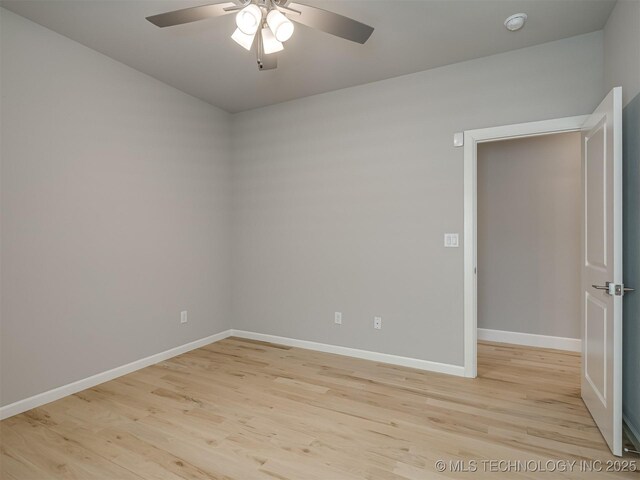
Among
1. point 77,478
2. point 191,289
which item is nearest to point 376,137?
point 191,289

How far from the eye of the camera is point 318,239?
375cm

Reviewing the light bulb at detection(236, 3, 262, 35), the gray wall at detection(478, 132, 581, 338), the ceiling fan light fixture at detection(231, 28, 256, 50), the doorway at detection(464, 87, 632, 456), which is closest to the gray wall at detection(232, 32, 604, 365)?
the doorway at detection(464, 87, 632, 456)

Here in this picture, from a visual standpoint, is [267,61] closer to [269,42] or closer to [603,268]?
[269,42]

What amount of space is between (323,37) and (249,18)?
1156 mm

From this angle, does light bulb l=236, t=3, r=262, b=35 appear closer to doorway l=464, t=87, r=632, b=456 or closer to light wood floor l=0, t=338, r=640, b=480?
doorway l=464, t=87, r=632, b=456

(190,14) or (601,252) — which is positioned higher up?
(190,14)

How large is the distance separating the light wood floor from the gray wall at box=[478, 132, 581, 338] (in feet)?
2.50

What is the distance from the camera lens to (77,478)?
5.83 ft

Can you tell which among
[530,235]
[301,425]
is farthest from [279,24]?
[530,235]

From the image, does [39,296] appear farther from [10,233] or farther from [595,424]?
[595,424]

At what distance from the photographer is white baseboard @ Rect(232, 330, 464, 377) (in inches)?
122

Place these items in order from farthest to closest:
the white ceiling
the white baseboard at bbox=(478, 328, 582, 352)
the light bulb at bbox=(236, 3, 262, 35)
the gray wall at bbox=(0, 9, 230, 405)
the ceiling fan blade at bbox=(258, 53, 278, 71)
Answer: the white baseboard at bbox=(478, 328, 582, 352) < the gray wall at bbox=(0, 9, 230, 405) < the white ceiling < the ceiling fan blade at bbox=(258, 53, 278, 71) < the light bulb at bbox=(236, 3, 262, 35)

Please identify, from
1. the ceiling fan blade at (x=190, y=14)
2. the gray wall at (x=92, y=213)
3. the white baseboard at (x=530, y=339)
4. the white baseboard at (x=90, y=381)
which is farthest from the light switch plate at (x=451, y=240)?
the white baseboard at (x=90, y=381)

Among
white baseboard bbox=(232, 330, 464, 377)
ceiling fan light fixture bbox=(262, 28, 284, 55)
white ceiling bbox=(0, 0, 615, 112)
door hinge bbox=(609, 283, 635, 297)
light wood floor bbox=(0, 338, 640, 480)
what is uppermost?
white ceiling bbox=(0, 0, 615, 112)
